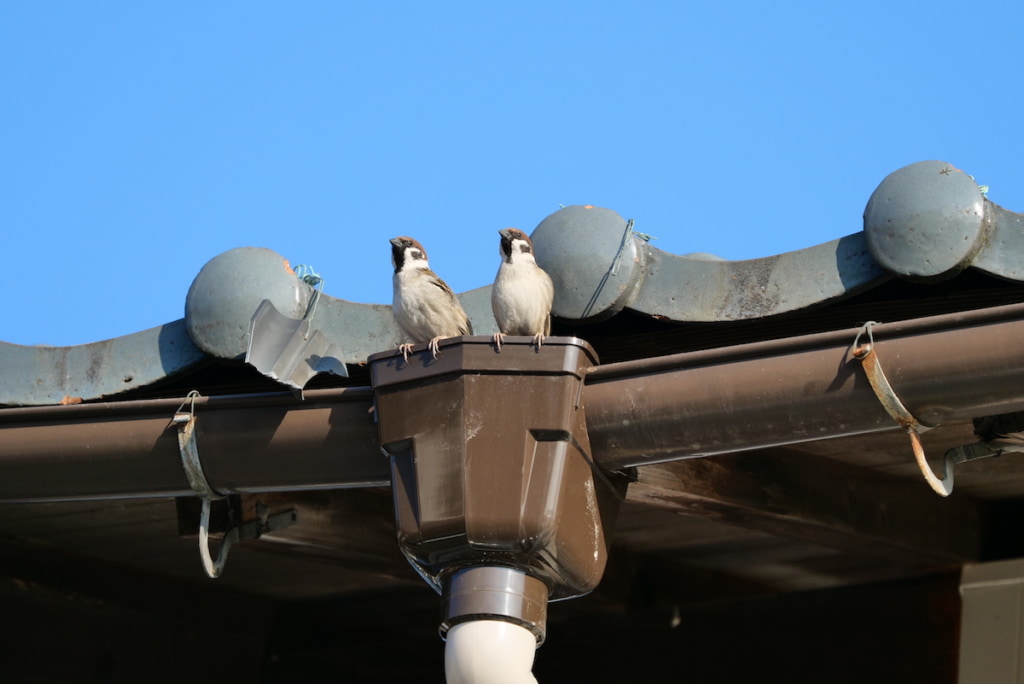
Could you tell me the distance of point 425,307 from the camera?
4324 mm

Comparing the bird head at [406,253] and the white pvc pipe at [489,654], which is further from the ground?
the bird head at [406,253]

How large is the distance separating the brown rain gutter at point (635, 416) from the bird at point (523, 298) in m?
0.40

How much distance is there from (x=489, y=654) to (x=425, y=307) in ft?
3.91

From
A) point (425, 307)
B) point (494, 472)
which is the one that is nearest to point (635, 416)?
point (494, 472)

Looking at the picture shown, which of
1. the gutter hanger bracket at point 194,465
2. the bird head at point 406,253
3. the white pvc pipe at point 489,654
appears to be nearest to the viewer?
the white pvc pipe at point 489,654

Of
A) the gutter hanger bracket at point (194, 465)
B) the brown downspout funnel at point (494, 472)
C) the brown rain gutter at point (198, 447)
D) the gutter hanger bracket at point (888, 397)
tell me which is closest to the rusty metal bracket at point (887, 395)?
the gutter hanger bracket at point (888, 397)

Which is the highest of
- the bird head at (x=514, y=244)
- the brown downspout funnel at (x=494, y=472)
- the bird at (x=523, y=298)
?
the bird head at (x=514, y=244)

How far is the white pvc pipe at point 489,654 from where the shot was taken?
3.54m

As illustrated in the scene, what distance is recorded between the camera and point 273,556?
20.1 ft

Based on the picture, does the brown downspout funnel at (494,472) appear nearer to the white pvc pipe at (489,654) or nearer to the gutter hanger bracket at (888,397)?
the white pvc pipe at (489,654)

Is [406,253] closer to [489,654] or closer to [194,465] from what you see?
[194,465]

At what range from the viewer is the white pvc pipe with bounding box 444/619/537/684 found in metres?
3.54

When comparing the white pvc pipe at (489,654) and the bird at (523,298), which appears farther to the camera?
the bird at (523,298)

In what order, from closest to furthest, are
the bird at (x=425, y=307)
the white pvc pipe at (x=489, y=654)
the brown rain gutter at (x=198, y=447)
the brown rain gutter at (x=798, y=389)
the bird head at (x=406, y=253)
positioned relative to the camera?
1. the brown rain gutter at (x=798, y=389)
2. the white pvc pipe at (x=489, y=654)
3. the brown rain gutter at (x=198, y=447)
4. the bird at (x=425, y=307)
5. the bird head at (x=406, y=253)
